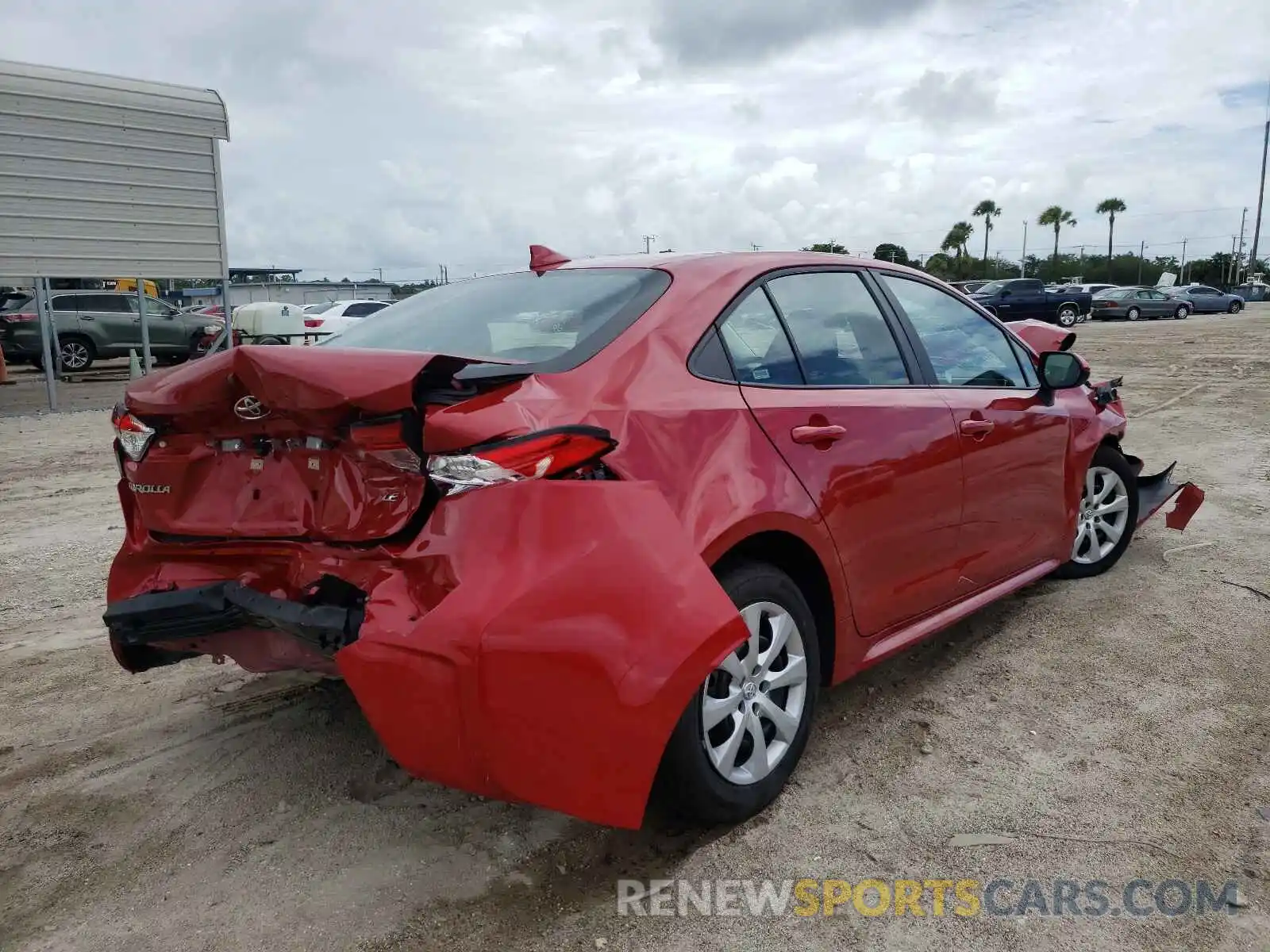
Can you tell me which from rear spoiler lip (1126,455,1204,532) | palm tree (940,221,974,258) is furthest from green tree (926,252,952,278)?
rear spoiler lip (1126,455,1204,532)

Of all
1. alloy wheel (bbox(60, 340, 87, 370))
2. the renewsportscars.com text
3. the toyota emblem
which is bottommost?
the renewsportscars.com text

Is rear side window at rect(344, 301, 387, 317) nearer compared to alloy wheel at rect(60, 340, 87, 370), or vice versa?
alloy wheel at rect(60, 340, 87, 370)

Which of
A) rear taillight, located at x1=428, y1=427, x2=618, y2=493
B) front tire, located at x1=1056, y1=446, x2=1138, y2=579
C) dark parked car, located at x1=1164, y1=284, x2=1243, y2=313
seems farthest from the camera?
dark parked car, located at x1=1164, y1=284, x2=1243, y2=313

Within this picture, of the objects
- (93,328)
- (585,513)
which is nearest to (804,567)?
(585,513)

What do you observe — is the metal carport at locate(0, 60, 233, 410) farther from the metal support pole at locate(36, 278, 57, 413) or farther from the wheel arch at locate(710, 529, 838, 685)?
the wheel arch at locate(710, 529, 838, 685)

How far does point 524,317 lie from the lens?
9.91ft

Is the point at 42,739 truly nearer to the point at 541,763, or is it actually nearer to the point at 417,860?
the point at 417,860

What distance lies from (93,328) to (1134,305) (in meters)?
35.2

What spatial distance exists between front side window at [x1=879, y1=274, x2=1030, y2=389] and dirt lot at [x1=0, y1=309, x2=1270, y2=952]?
1114 millimetres

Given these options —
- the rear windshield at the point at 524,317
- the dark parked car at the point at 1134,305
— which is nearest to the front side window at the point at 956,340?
the rear windshield at the point at 524,317

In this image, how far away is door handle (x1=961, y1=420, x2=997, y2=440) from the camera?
11.7 ft

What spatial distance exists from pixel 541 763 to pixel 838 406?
147cm

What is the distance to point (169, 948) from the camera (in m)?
2.29

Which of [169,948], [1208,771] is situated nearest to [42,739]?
[169,948]
